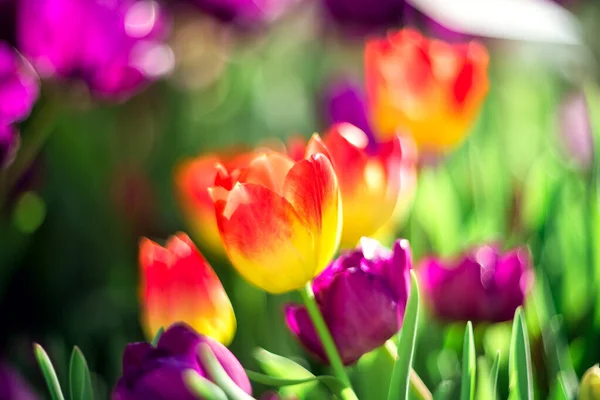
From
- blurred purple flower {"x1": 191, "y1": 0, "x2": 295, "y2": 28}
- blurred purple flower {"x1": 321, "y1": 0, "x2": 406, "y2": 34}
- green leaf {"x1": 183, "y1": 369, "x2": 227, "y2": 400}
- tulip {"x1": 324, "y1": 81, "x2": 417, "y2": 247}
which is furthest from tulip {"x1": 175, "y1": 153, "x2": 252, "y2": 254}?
blurred purple flower {"x1": 321, "y1": 0, "x2": 406, "y2": 34}

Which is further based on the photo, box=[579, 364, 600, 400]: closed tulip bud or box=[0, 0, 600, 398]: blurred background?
box=[0, 0, 600, 398]: blurred background

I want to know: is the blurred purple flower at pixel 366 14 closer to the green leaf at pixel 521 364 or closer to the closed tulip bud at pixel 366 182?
the closed tulip bud at pixel 366 182

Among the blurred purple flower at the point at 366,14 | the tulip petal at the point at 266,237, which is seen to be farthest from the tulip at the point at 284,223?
the blurred purple flower at the point at 366,14

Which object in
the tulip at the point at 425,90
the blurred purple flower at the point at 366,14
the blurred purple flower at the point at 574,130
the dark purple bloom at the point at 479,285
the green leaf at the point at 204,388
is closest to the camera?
the green leaf at the point at 204,388

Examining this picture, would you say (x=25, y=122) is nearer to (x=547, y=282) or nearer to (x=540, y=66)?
(x=547, y=282)

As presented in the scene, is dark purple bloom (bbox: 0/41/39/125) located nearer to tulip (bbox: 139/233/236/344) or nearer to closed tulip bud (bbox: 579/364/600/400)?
tulip (bbox: 139/233/236/344)

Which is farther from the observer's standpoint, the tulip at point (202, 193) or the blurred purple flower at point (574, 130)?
the blurred purple flower at point (574, 130)
